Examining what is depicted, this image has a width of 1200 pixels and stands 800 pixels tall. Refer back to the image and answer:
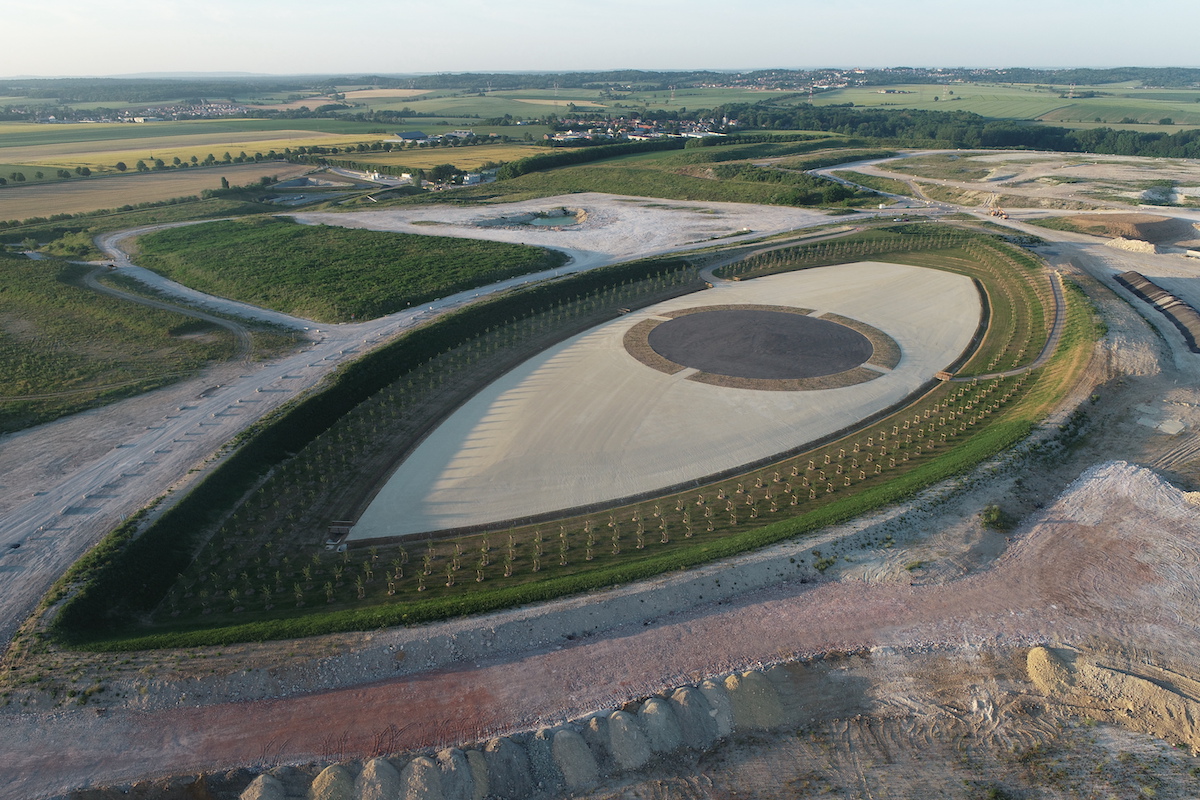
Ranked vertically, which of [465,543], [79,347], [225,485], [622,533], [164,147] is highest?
[164,147]

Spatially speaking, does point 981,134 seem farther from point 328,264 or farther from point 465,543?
point 465,543

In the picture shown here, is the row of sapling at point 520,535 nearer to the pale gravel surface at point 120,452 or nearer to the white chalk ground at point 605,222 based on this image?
the pale gravel surface at point 120,452

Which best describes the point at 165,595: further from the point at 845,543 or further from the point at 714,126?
the point at 714,126

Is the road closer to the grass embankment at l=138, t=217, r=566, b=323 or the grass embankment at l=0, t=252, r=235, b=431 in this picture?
the grass embankment at l=0, t=252, r=235, b=431

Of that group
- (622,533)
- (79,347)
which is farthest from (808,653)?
(79,347)

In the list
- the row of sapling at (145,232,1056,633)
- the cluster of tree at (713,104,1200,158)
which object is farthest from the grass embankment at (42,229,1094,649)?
the cluster of tree at (713,104,1200,158)

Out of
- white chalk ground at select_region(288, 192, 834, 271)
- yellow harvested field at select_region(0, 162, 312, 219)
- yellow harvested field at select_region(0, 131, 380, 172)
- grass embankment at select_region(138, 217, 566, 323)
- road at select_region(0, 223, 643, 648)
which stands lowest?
road at select_region(0, 223, 643, 648)
